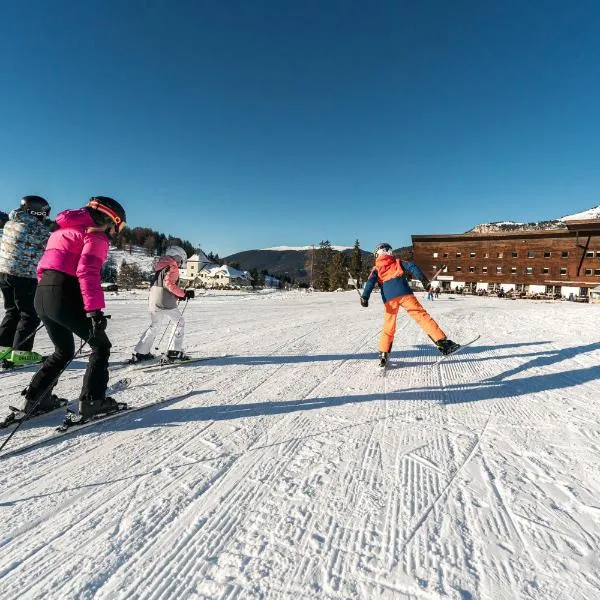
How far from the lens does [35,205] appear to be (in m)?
4.57

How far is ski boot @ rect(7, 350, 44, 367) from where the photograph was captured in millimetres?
4605

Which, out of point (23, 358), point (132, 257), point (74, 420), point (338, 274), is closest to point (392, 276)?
point (74, 420)

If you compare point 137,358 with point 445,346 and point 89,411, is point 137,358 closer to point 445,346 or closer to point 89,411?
point 89,411

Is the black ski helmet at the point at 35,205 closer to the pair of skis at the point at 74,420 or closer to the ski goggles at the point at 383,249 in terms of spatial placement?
the pair of skis at the point at 74,420

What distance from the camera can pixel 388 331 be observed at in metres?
5.04

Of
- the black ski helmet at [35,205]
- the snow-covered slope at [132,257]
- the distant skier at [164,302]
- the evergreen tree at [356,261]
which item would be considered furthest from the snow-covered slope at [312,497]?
the snow-covered slope at [132,257]

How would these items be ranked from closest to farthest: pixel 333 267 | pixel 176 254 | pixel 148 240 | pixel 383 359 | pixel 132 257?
pixel 383 359, pixel 176 254, pixel 333 267, pixel 132 257, pixel 148 240

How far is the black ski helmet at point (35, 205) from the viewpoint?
14.9 ft

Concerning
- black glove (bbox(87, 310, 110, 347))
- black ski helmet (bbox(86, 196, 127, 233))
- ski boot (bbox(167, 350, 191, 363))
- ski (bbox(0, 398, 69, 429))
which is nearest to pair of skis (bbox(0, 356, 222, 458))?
ski (bbox(0, 398, 69, 429))

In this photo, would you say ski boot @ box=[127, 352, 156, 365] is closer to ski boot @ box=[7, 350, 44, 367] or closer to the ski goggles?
ski boot @ box=[7, 350, 44, 367]

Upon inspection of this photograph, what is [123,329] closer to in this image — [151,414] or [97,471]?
[151,414]

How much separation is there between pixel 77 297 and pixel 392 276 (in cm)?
401

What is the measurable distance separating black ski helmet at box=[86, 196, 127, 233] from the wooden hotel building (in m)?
51.2

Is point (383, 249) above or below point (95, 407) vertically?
above
